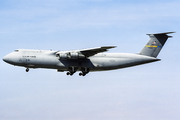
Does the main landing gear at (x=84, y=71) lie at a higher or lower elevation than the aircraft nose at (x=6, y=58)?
lower

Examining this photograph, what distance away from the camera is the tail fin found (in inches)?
1145

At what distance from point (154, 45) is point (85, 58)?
7010 millimetres

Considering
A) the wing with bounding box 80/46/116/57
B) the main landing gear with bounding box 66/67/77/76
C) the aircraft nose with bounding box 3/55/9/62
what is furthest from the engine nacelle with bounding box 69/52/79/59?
the aircraft nose with bounding box 3/55/9/62

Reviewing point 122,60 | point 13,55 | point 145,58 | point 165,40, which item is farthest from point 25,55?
point 165,40

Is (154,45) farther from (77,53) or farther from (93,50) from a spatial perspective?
(77,53)

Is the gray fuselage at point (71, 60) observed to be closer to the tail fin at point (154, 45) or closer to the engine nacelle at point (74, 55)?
the tail fin at point (154, 45)

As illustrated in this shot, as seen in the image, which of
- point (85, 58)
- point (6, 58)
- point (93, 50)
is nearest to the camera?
point (6, 58)

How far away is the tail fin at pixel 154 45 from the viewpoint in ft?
95.5

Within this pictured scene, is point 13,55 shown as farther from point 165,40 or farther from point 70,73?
point 165,40

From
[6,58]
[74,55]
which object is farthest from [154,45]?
[6,58]

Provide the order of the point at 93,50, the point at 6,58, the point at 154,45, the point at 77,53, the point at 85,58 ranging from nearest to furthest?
the point at 6,58 → the point at 93,50 → the point at 77,53 → the point at 85,58 → the point at 154,45

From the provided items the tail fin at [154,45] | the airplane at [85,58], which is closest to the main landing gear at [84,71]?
the airplane at [85,58]

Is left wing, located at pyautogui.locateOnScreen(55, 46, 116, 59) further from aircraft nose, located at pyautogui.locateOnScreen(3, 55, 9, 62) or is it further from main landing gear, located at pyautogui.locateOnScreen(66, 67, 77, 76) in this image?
aircraft nose, located at pyautogui.locateOnScreen(3, 55, 9, 62)

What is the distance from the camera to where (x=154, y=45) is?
95.9 ft
